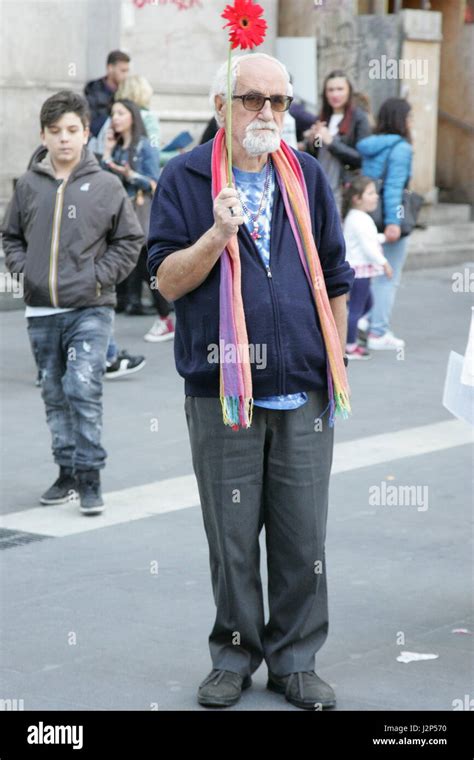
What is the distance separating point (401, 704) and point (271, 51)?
13.5 m

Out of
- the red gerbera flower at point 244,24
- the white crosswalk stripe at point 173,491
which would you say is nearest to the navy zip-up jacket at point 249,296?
the red gerbera flower at point 244,24

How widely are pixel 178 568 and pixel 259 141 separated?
2284mm

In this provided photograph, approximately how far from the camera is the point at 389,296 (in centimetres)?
1147

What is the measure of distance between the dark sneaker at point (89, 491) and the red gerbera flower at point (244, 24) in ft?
9.96

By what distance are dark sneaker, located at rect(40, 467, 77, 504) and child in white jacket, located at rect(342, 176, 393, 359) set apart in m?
4.21

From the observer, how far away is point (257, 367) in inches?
178

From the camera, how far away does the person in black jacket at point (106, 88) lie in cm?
1276

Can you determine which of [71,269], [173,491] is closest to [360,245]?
[173,491]

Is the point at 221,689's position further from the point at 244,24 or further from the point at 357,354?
the point at 357,354

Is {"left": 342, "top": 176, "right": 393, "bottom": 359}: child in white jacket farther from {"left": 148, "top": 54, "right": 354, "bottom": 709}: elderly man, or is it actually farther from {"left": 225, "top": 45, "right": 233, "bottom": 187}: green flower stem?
{"left": 225, "top": 45, "right": 233, "bottom": 187}: green flower stem

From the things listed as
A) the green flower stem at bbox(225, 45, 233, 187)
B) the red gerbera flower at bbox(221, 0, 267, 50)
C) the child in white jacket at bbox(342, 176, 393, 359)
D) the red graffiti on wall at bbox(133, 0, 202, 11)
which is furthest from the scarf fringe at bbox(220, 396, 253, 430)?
the red graffiti on wall at bbox(133, 0, 202, 11)

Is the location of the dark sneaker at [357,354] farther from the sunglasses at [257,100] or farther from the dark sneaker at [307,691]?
the sunglasses at [257,100]

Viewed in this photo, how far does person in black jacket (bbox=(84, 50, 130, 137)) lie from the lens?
41.9ft
